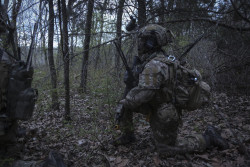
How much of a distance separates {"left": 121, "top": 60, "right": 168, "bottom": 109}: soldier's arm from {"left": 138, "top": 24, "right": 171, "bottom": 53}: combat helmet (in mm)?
391

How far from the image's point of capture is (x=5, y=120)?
2.69 metres

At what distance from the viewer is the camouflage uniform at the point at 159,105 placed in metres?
2.96

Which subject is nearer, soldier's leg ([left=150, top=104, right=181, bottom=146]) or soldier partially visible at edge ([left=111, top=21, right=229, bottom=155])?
soldier partially visible at edge ([left=111, top=21, right=229, bottom=155])

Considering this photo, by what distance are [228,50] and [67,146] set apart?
4.98 meters

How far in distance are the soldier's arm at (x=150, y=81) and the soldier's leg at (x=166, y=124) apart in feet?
1.08

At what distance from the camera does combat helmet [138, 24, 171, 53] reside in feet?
10.5

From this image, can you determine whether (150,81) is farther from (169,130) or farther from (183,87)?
(169,130)

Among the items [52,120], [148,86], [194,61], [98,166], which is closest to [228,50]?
[194,61]

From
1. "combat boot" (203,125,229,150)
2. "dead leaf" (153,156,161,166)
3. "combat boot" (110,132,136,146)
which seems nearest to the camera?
"dead leaf" (153,156,161,166)

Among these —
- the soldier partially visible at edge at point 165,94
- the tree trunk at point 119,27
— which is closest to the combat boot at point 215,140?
the soldier partially visible at edge at point 165,94

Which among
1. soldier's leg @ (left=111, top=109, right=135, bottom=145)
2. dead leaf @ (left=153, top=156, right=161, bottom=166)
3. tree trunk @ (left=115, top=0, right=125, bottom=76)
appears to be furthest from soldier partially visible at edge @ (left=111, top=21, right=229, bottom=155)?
tree trunk @ (left=115, top=0, right=125, bottom=76)

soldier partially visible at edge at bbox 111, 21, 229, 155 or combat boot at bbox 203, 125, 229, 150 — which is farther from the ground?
soldier partially visible at edge at bbox 111, 21, 229, 155

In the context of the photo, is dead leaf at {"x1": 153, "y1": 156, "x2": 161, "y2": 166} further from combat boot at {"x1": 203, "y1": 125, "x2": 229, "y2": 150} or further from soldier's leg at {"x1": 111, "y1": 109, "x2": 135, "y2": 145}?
combat boot at {"x1": 203, "y1": 125, "x2": 229, "y2": 150}

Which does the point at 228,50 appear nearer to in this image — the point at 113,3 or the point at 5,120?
the point at 113,3
